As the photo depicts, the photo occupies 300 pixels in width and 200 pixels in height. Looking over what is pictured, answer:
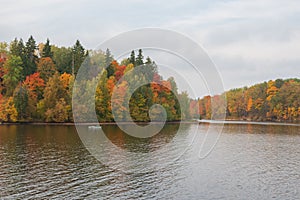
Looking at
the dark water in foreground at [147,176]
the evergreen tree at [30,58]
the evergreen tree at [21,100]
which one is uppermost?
the evergreen tree at [30,58]

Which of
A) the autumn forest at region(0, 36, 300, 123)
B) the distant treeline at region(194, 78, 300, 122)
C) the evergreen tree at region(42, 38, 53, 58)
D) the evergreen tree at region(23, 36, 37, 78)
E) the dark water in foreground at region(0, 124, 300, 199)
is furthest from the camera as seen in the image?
the distant treeline at region(194, 78, 300, 122)

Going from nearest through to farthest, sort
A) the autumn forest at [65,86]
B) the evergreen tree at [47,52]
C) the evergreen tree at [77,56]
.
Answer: the autumn forest at [65,86]
the evergreen tree at [77,56]
the evergreen tree at [47,52]

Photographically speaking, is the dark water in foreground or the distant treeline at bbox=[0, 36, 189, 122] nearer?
the dark water in foreground

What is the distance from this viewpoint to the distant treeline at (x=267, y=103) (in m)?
123

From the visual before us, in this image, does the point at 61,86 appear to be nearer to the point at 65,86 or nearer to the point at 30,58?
the point at 65,86

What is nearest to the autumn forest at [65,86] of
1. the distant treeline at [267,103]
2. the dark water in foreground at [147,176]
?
the distant treeline at [267,103]

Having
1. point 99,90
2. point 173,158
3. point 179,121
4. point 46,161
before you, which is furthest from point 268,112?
point 46,161

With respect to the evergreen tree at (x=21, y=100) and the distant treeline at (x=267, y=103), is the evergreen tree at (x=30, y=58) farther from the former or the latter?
the distant treeline at (x=267, y=103)

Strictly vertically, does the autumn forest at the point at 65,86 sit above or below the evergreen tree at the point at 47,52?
below

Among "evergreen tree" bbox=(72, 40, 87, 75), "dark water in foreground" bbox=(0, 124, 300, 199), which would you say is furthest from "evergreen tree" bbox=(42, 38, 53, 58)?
"dark water in foreground" bbox=(0, 124, 300, 199)

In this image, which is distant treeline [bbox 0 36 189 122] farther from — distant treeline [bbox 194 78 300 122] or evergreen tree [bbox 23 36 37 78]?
distant treeline [bbox 194 78 300 122]

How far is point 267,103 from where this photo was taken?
433 feet

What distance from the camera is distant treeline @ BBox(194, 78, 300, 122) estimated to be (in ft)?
403

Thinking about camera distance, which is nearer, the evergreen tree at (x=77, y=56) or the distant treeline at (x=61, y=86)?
the distant treeline at (x=61, y=86)
